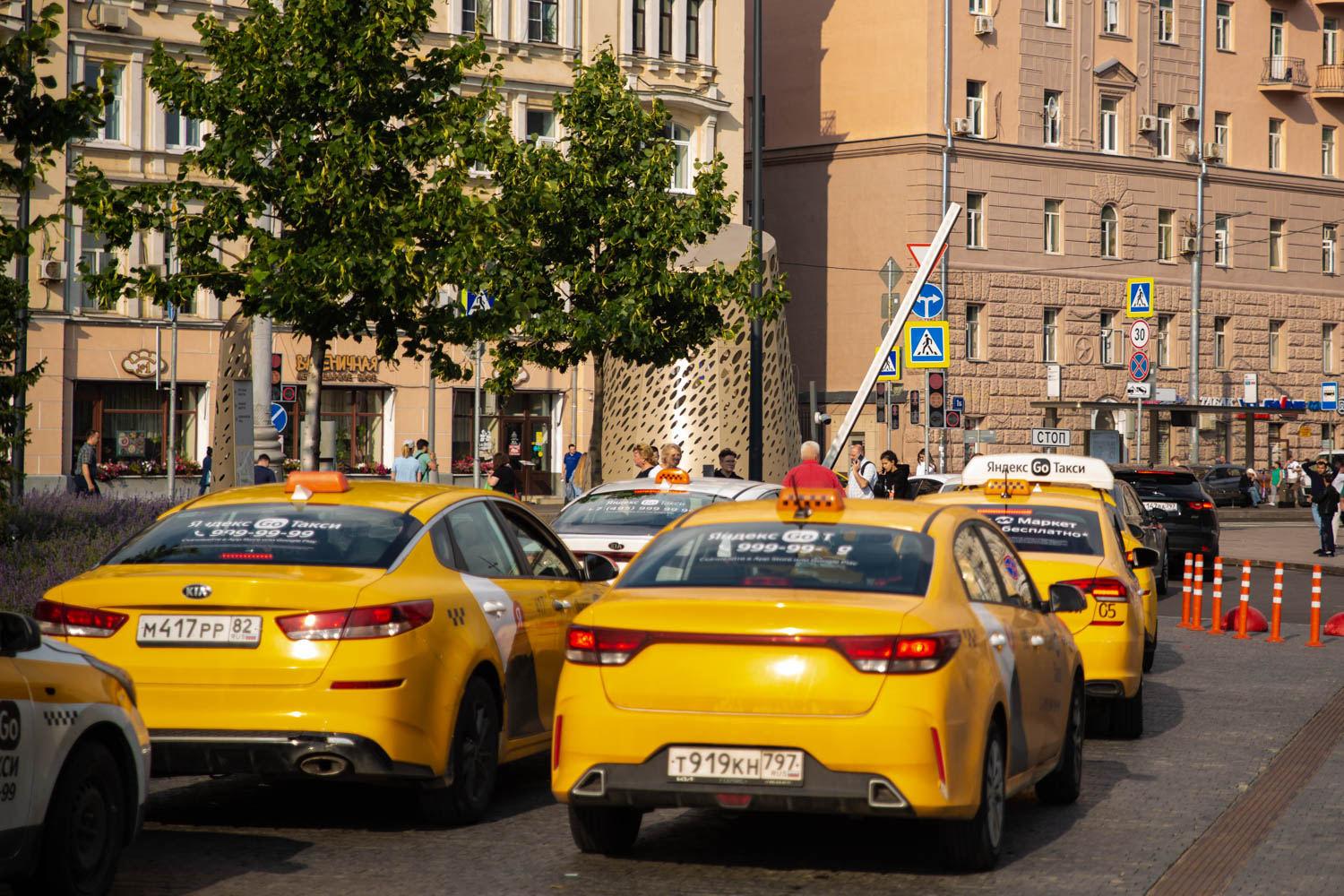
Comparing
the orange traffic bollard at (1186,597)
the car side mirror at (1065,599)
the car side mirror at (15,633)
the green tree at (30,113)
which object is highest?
the green tree at (30,113)

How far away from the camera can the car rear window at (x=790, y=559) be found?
7.60 meters

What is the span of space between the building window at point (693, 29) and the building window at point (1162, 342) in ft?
→ 59.8

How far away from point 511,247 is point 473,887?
77.4 ft

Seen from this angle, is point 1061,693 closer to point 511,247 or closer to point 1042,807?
point 1042,807

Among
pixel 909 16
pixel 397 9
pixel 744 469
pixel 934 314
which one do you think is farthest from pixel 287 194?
pixel 909 16

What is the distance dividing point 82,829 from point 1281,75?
62939 mm

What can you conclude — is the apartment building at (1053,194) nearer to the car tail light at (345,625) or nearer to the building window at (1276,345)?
the building window at (1276,345)

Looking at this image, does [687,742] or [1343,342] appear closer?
[687,742]

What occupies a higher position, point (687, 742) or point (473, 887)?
point (687, 742)

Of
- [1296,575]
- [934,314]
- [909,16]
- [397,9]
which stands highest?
[909,16]

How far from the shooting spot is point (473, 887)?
734cm

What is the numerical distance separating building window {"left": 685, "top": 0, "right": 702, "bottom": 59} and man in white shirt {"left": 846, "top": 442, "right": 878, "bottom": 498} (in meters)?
26.0

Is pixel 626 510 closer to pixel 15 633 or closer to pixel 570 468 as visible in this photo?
pixel 15 633

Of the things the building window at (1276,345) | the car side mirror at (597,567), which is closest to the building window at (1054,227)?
the building window at (1276,345)
